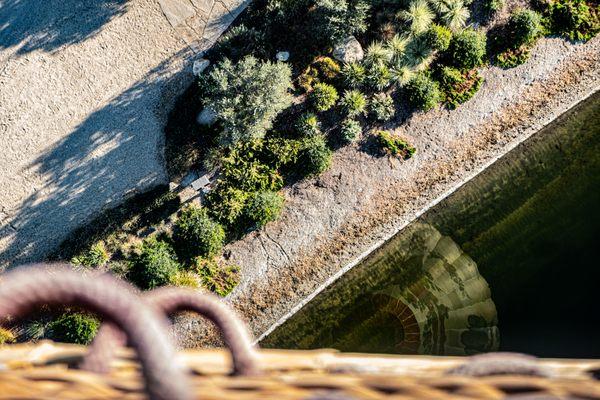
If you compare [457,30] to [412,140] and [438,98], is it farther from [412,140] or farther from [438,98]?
[412,140]

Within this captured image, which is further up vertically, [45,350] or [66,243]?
[66,243]

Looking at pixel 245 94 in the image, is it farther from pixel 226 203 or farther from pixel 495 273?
pixel 495 273

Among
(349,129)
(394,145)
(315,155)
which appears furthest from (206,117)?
(394,145)

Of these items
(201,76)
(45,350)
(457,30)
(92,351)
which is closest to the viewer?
(92,351)

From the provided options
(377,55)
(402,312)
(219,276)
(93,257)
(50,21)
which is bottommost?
(402,312)

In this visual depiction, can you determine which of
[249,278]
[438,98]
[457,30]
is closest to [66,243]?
[249,278]

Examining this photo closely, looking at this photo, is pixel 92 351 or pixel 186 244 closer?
pixel 92 351
